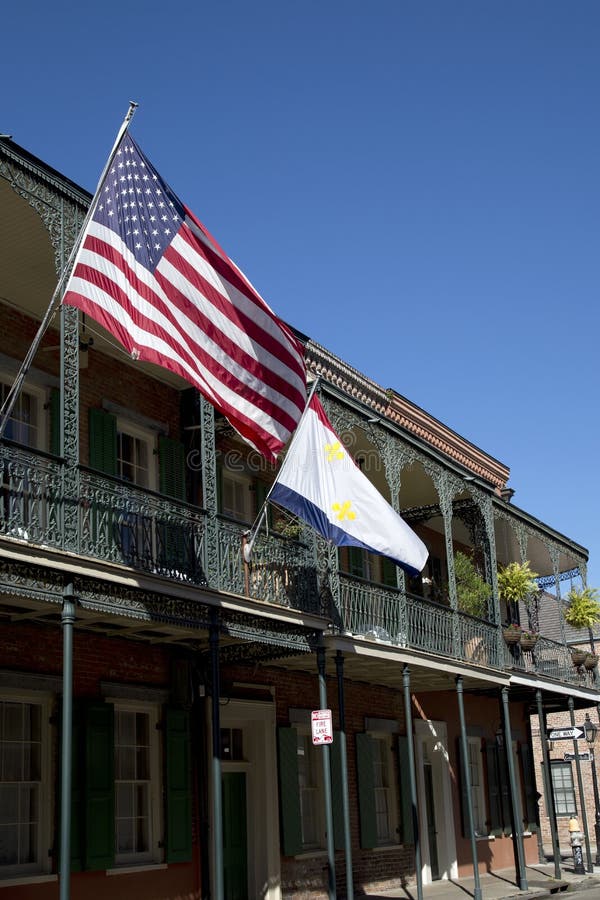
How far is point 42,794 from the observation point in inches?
458

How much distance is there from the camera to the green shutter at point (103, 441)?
43.8ft

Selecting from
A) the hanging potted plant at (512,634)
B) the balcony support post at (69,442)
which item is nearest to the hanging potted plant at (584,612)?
the hanging potted plant at (512,634)

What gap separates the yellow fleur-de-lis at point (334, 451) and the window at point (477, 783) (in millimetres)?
10702

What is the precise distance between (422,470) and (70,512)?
9.31 metres

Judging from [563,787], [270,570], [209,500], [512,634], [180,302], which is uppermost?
[180,302]

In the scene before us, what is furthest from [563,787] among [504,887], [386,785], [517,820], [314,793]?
[314,793]

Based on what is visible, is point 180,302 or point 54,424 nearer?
point 180,302

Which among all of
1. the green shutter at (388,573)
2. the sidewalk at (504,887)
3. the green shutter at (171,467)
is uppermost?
the green shutter at (171,467)

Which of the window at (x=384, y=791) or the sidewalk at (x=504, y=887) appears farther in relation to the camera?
the window at (x=384, y=791)

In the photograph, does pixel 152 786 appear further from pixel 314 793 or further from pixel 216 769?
pixel 314 793

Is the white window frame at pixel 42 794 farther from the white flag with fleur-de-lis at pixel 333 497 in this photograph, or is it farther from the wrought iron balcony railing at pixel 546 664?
the wrought iron balcony railing at pixel 546 664

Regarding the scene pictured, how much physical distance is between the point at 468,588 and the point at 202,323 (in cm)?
1032

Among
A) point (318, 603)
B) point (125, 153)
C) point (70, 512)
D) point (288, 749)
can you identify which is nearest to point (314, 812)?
point (288, 749)

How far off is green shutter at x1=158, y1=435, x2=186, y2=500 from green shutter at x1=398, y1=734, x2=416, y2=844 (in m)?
6.60
